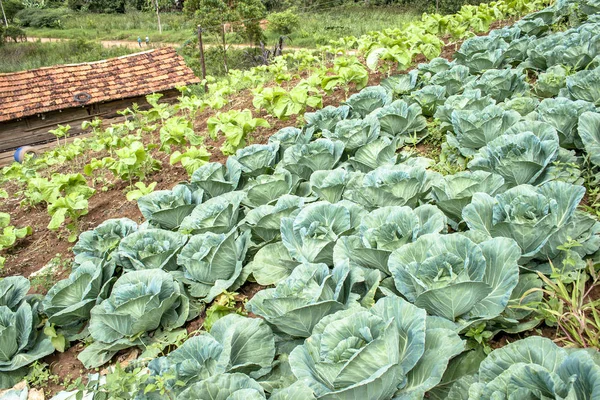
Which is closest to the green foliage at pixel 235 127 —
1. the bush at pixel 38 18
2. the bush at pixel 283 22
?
the bush at pixel 283 22

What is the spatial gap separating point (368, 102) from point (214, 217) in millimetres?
2244

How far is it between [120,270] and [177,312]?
0.72 meters

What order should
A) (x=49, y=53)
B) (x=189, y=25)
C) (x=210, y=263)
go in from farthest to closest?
(x=189, y=25) → (x=49, y=53) → (x=210, y=263)

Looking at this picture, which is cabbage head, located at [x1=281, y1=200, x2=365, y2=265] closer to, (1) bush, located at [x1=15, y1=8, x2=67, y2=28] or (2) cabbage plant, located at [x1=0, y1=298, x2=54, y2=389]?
(2) cabbage plant, located at [x1=0, y1=298, x2=54, y2=389]

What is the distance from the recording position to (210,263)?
Answer: 2.85m

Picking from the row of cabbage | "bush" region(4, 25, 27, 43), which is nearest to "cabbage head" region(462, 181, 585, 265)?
the row of cabbage

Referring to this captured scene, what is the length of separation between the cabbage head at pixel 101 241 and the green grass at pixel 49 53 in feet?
91.5

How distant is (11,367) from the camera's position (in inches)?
112

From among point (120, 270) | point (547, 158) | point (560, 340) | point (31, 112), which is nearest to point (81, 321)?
point (120, 270)

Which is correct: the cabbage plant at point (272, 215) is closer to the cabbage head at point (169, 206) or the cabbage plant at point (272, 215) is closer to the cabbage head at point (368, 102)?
the cabbage head at point (169, 206)

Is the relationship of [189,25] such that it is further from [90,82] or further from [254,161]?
[254,161]

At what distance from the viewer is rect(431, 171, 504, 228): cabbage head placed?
269 cm

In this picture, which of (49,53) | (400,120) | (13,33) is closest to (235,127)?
(400,120)

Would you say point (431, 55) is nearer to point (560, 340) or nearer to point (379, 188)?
point (379, 188)
